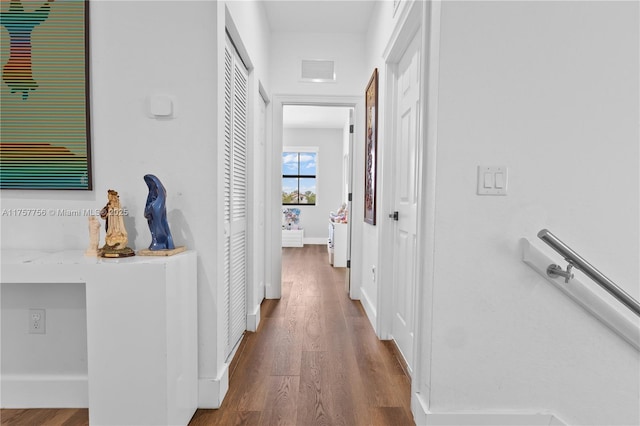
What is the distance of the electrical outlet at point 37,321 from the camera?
67.5 inches

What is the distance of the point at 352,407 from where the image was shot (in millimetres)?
1780

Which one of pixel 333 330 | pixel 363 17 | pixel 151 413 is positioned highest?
pixel 363 17

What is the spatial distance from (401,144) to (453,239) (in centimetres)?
114

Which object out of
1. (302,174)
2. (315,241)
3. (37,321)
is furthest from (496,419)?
(302,174)

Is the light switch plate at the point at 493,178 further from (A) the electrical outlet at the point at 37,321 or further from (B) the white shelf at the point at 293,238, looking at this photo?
(B) the white shelf at the point at 293,238

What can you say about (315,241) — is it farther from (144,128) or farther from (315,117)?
(144,128)

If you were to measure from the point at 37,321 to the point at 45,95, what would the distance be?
41.9 inches

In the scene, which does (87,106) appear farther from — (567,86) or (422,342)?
(567,86)

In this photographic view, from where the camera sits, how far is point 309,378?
2057 millimetres

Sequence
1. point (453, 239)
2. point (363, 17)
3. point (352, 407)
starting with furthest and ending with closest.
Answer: point (363, 17) < point (352, 407) < point (453, 239)

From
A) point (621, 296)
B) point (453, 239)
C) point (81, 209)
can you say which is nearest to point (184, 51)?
point (81, 209)

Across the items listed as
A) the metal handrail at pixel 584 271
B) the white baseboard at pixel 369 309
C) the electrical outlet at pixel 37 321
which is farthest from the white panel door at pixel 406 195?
the electrical outlet at pixel 37 321

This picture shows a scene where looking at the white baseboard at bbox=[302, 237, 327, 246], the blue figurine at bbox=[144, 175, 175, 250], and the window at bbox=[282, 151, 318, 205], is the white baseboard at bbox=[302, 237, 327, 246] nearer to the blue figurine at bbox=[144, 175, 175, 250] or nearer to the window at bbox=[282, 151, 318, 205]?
the window at bbox=[282, 151, 318, 205]

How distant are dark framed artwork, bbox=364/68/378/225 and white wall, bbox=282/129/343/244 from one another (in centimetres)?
504
